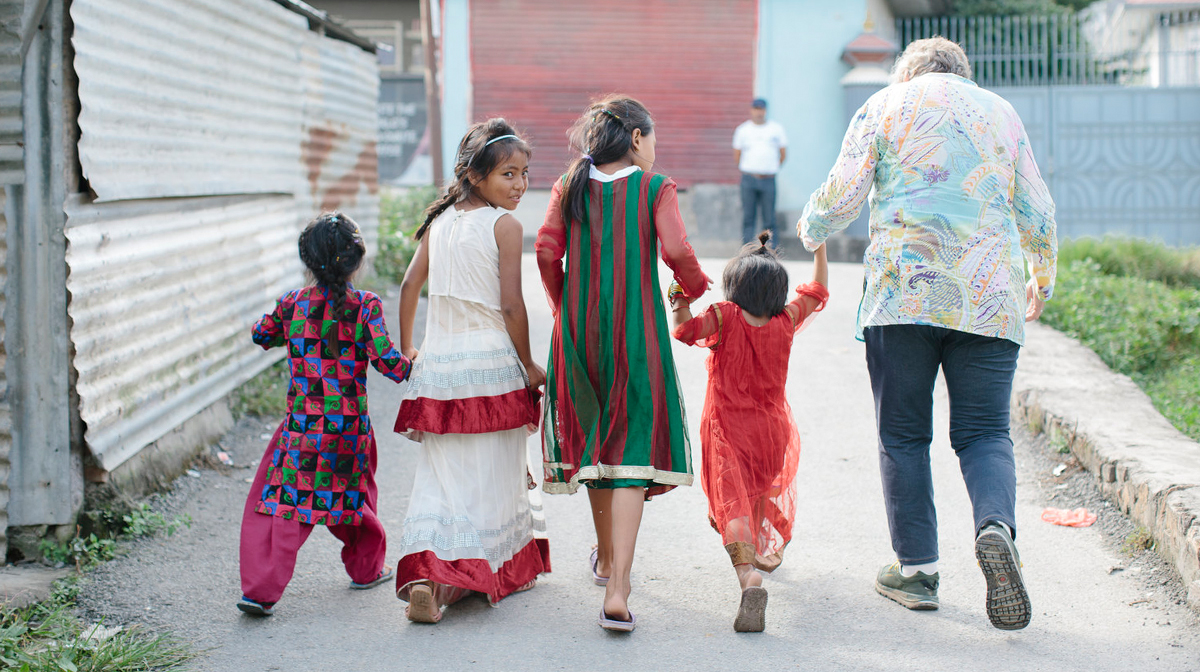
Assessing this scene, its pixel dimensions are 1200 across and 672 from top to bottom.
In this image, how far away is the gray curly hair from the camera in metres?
3.58

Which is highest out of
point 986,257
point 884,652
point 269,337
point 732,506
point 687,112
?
point 687,112

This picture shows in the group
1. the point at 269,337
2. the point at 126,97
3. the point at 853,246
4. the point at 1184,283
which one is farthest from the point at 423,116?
the point at 269,337

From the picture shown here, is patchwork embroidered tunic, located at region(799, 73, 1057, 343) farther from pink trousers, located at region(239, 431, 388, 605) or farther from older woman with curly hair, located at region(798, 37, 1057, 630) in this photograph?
pink trousers, located at region(239, 431, 388, 605)

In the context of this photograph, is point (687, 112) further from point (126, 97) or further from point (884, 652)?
point (884, 652)

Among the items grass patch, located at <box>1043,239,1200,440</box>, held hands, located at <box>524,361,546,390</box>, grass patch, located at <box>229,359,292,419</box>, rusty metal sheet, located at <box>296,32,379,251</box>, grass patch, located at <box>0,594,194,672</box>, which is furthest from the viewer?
rusty metal sheet, located at <box>296,32,379,251</box>

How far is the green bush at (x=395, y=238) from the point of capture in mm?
9672

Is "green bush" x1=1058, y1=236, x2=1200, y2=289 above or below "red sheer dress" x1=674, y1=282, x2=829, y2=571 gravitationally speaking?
above

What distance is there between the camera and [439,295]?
3.65 metres

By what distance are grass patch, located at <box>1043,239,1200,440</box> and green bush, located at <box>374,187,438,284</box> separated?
500cm

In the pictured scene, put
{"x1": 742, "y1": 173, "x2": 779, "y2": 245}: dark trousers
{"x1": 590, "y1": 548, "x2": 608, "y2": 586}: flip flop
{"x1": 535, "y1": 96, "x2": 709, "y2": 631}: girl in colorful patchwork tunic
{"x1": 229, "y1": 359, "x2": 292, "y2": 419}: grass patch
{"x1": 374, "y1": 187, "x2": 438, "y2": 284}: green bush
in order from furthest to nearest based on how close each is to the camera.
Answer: {"x1": 742, "y1": 173, "x2": 779, "y2": 245}: dark trousers < {"x1": 374, "y1": 187, "x2": 438, "y2": 284}: green bush < {"x1": 229, "y1": 359, "x2": 292, "y2": 419}: grass patch < {"x1": 590, "y1": 548, "x2": 608, "y2": 586}: flip flop < {"x1": 535, "y1": 96, "x2": 709, "y2": 631}: girl in colorful patchwork tunic

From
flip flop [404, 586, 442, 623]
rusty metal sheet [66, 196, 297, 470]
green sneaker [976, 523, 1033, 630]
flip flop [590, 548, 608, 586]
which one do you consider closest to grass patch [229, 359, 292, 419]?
rusty metal sheet [66, 196, 297, 470]

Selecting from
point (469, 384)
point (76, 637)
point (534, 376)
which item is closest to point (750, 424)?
point (534, 376)

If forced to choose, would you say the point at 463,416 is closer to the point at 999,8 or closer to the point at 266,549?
the point at 266,549

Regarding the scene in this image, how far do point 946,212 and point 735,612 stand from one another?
1486 mm
